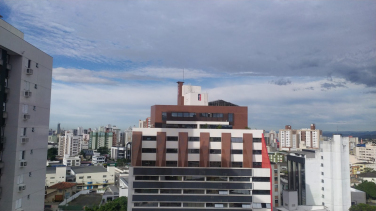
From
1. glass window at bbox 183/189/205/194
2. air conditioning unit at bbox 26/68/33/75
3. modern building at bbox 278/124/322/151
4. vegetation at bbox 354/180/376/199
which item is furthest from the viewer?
modern building at bbox 278/124/322/151

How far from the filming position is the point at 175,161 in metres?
26.3

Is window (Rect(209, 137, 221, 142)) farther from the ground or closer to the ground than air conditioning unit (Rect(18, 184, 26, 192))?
farther from the ground

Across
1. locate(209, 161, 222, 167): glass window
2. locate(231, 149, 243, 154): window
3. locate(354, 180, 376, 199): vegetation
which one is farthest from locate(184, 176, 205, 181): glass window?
locate(354, 180, 376, 199): vegetation

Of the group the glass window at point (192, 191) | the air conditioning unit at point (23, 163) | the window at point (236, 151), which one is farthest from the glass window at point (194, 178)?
the air conditioning unit at point (23, 163)

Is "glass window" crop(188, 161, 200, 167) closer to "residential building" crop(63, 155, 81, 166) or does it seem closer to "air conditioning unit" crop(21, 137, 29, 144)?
"air conditioning unit" crop(21, 137, 29, 144)

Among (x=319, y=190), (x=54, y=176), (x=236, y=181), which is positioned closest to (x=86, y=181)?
(x=54, y=176)

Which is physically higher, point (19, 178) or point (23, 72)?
point (23, 72)

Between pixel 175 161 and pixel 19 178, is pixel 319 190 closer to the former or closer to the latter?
pixel 175 161

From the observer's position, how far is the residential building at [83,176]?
53209 mm

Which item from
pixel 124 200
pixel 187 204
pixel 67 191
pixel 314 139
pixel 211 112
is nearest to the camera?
pixel 187 204

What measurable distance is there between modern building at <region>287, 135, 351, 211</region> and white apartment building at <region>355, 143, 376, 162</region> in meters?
60.4

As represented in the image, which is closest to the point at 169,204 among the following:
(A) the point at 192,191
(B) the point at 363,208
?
(A) the point at 192,191

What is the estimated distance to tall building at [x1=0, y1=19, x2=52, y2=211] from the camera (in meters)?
11.7

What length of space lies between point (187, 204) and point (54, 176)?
3911cm
